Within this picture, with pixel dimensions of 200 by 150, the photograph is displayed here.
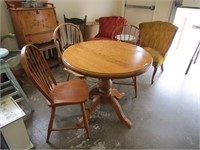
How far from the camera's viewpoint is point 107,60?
135 centimetres

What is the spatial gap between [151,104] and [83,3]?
2462mm

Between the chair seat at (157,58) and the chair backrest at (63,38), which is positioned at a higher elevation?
the chair backrest at (63,38)

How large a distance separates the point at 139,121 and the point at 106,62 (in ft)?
2.76

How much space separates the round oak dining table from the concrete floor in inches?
5.5

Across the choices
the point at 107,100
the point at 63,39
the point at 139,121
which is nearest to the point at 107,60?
the point at 107,100

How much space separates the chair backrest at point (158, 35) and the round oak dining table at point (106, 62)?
891mm

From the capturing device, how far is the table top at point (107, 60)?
3.81 ft

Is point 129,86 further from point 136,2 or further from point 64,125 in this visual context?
point 136,2

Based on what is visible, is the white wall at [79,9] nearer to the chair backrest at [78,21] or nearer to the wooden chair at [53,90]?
the chair backrest at [78,21]

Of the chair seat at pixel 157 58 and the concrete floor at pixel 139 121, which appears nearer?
the concrete floor at pixel 139 121

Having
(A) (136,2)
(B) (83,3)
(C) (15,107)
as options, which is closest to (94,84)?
(C) (15,107)

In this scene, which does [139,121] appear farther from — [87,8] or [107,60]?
[87,8]

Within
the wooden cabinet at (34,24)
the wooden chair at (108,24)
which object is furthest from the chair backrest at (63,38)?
the wooden chair at (108,24)

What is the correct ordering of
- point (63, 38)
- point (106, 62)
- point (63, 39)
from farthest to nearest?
point (63, 38), point (63, 39), point (106, 62)
